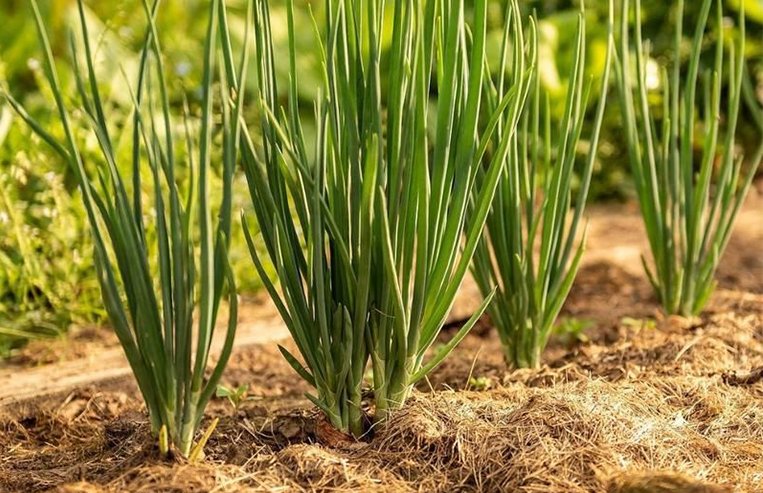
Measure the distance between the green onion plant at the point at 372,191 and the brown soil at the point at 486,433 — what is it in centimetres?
17

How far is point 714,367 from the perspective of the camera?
2.70 metres

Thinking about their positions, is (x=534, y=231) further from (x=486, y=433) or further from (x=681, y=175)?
(x=681, y=175)

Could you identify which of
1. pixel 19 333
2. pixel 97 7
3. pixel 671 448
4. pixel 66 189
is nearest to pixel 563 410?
pixel 671 448

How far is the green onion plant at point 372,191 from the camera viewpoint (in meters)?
2.08

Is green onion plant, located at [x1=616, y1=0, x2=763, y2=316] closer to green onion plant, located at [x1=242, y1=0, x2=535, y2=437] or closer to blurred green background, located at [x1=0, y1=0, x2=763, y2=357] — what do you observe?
blurred green background, located at [x1=0, y1=0, x2=763, y2=357]

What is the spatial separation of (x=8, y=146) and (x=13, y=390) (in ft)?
4.40

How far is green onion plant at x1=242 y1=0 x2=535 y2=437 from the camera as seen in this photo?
81.9 inches

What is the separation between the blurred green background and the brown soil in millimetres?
680

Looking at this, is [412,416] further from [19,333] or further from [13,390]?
[19,333]

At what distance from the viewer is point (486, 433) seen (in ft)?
7.08

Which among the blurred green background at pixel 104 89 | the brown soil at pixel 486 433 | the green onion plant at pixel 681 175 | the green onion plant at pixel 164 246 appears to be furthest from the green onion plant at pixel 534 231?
the green onion plant at pixel 164 246

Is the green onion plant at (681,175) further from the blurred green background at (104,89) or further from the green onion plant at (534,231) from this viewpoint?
the green onion plant at (534,231)

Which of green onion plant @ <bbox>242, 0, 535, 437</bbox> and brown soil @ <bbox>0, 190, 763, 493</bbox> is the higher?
green onion plant @ <bbox>242, 0, 535, 437</bbox>

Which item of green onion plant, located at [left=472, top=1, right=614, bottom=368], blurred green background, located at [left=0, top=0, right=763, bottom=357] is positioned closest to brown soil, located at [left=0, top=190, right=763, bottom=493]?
green onion plant, located at [left=472, top=1, right=614, bottom=368]
